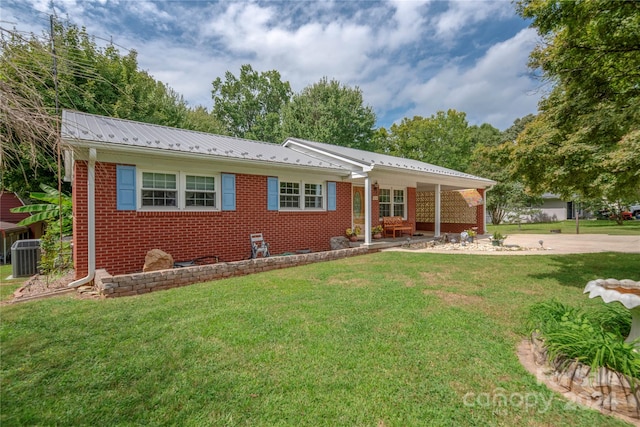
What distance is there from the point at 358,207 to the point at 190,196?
25.2 ft

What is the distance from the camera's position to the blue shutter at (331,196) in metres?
12.0

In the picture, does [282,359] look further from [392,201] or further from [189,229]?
[392,201]

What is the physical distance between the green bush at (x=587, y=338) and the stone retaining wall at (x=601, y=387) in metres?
0.08

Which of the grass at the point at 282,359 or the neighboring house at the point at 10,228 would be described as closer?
the grass at the point at 282,359

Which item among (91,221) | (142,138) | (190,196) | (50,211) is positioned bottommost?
(91,221)

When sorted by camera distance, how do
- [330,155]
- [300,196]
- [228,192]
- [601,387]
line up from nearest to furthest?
[601,387] < [228,192] < [300,196] < [330,155]

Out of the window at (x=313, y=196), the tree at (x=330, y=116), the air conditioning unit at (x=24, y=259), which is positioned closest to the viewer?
the air conditioning unit at (x=24, y=259)

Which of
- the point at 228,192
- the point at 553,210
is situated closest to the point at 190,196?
the point at 228,192

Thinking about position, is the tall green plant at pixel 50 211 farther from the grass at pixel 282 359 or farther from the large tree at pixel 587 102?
the large tree at pixel 587 102

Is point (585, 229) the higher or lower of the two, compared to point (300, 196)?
lower

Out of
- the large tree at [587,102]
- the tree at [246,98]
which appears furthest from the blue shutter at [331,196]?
the tree at [246,98]

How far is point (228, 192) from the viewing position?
30.3 ft

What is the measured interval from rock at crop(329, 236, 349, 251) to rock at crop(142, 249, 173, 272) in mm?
6046

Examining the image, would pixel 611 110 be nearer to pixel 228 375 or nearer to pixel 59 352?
pixel 228 375
